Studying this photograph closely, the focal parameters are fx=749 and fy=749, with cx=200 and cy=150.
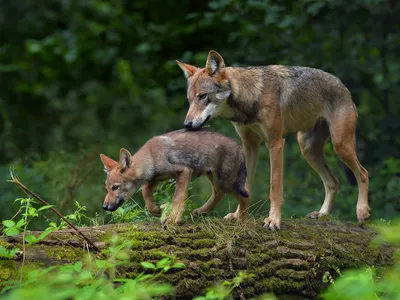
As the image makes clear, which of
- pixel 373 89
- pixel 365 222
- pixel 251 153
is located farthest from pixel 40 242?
pixel 373 89

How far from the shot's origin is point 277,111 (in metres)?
7.98

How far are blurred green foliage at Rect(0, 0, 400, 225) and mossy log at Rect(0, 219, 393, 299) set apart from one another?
2.16m

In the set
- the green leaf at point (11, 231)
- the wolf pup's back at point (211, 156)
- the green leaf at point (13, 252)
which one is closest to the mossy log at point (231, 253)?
the green leaf at point (13, 252)

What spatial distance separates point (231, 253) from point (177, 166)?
3.93ft

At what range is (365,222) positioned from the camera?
8.34 metres

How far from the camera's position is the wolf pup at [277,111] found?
7.66 meters

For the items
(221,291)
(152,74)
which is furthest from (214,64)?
(152,74)

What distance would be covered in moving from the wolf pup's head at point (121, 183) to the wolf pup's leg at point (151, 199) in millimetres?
110

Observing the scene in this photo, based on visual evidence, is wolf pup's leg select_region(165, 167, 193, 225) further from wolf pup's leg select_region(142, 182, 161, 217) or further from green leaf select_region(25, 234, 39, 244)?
green leaf select_region(25, 234, 39, 244)

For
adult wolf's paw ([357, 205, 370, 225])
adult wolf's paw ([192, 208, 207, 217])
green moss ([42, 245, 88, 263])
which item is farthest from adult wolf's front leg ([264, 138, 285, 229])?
green moss ([42, 245, 88, 263])

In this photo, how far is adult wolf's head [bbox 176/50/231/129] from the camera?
24.7 feet

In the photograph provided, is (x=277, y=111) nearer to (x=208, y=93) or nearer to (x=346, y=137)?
(x=208, y=93)

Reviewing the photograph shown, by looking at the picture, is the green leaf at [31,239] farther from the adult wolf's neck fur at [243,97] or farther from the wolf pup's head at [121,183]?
the adult wolf's neck fur at [243,97]

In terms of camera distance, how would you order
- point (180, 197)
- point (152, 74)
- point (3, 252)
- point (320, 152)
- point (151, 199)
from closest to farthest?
point (3, 252) → point (180, 197) → point (151, 199) → point (320, 152) → point (152, 74)
